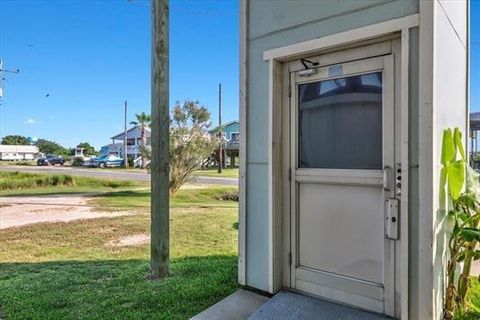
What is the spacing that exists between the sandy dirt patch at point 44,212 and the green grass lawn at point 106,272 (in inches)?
37.6

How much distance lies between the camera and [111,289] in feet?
11.0

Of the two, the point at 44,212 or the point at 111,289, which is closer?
the point at 111,289

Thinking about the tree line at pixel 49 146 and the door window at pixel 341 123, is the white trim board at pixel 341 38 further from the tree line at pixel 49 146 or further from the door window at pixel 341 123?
the tree line at pixel 49 146

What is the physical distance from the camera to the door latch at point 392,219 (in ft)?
7.82

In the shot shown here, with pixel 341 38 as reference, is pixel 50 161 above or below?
below

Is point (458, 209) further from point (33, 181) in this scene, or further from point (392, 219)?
point (33, 181)

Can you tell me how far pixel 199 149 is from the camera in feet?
45.2

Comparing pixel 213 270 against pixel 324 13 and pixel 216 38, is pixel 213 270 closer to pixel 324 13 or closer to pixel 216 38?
pixel 324 13

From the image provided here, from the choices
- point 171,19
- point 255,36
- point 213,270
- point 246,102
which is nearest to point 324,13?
point 255,36

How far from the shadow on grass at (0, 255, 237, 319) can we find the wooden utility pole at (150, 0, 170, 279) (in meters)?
0.30

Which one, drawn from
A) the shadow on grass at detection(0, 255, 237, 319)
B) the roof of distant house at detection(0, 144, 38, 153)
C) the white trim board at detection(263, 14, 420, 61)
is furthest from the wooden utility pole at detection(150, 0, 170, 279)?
the roof of distant house at detection(0, 144, 38, 153)

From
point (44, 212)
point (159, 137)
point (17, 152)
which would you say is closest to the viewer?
point (159, 137)

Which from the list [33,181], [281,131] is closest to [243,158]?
[281,131]

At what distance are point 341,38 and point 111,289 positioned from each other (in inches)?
121
